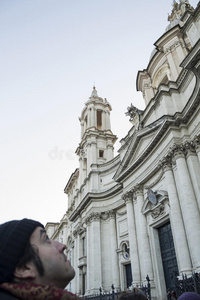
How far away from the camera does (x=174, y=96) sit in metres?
16.8

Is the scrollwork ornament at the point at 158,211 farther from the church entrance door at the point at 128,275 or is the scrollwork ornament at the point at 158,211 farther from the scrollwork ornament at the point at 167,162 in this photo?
the church entrance door at the point at 128,275

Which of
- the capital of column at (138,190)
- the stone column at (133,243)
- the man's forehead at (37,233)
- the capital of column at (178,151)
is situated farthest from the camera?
the capital of column at (138,190)

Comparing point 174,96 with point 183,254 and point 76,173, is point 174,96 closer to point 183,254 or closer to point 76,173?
point 183,254

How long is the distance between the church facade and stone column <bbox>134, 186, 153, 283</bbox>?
62mm

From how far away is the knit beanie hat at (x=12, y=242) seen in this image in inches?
47.4

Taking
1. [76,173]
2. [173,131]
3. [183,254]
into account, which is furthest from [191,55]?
[76,173]

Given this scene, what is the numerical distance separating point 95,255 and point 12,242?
22.9 meters

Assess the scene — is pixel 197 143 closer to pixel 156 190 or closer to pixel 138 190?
pixel 156 190

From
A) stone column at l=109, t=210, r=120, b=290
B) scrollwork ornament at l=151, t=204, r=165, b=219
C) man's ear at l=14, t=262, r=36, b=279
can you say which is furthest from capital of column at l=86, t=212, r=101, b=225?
man's ear at l=14, t=262, r=36, b=279

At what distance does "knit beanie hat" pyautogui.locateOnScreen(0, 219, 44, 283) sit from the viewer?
1.20 meters

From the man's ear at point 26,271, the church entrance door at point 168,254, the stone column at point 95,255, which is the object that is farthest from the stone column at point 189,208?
the man's ear at point 26,271

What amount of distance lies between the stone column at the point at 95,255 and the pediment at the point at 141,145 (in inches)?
228

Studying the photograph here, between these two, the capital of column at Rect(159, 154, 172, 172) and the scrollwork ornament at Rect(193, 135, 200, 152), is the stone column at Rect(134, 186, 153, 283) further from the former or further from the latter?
the scrollwork ornament at Rect(193, 135, 200, 152)

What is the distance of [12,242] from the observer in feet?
4.26
